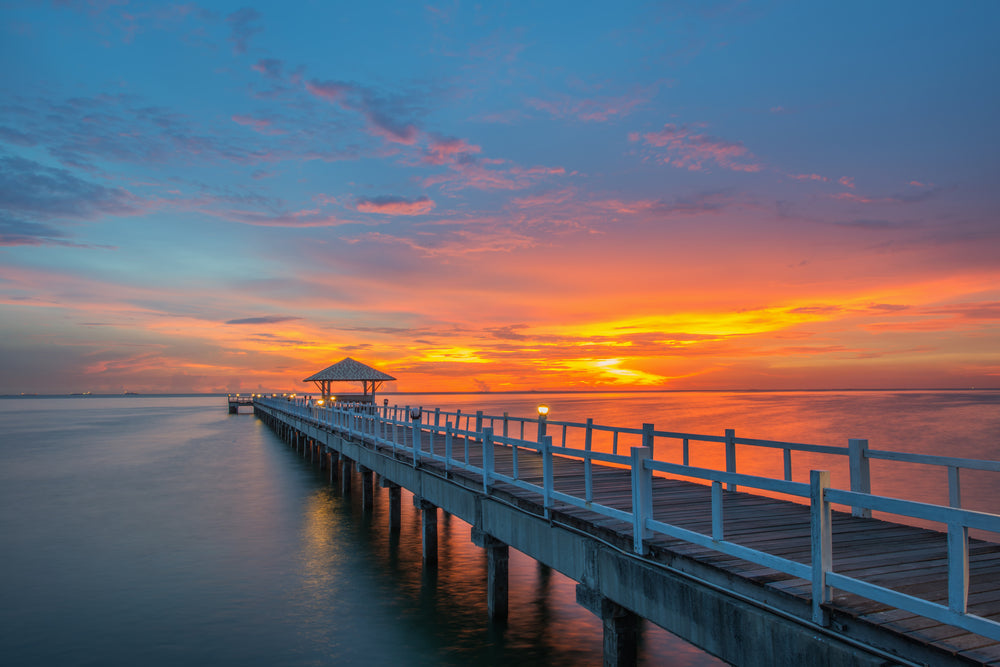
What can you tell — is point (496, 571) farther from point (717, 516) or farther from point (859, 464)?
point (717, 516)

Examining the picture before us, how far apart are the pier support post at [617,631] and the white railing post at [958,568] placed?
178 inches

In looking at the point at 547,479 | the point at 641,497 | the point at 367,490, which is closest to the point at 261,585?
the point at 367,490

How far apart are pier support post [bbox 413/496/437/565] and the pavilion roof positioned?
43.1 metres

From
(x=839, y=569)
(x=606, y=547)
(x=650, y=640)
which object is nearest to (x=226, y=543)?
(x=650, y=640)

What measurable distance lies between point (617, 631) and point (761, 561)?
10.3 ft

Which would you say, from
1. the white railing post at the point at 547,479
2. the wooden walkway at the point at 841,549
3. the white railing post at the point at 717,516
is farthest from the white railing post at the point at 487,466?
the white railing post at the point at 717,516

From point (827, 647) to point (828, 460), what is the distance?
143ft

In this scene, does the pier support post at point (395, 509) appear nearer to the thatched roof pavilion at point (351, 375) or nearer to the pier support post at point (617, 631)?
the pier support post at point (617, 631)

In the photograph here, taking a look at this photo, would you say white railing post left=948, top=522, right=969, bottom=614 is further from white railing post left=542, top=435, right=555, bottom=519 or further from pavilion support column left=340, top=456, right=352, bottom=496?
pavilion support column left=340, top=456, right=352, bottom=496

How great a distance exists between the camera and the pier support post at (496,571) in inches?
484

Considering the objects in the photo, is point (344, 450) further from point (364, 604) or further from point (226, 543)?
point (364, 604)

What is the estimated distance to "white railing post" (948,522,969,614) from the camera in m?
4.37

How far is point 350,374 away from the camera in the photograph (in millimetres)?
60500

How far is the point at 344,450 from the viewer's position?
2603 cm
